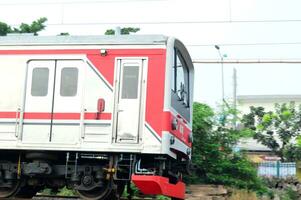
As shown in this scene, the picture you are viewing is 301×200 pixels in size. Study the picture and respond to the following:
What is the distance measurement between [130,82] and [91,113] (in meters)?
0.96

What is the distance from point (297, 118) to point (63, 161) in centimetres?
2179

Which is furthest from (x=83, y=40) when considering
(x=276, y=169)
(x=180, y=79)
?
(x=276, y=169)

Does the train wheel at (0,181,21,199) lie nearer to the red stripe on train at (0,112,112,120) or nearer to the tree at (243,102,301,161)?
the red stripe on train at (0,112,112,120)

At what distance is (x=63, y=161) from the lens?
10938 millimetres

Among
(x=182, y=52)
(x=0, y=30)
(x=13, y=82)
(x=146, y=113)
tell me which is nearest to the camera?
(x=146, y=113)

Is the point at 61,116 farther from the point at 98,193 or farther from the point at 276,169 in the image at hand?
the point at 276,169

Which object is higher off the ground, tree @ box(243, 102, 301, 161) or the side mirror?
tree @ box(243, 102, 301, 161)

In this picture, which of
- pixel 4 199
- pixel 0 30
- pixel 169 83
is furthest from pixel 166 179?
pixel 0 30

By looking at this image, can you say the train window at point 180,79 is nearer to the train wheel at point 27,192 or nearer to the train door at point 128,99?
the train door at point 128,99

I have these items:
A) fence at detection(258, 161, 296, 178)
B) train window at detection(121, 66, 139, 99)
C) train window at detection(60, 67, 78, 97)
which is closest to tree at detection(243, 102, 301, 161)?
fence at detection(258, 161, 296, 178)

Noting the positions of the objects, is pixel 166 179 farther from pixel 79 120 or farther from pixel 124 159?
pixel 79 120

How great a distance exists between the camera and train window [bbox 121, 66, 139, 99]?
10219 mm

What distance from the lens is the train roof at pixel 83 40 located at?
10359mm

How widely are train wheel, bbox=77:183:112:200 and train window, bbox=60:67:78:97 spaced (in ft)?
6.34
